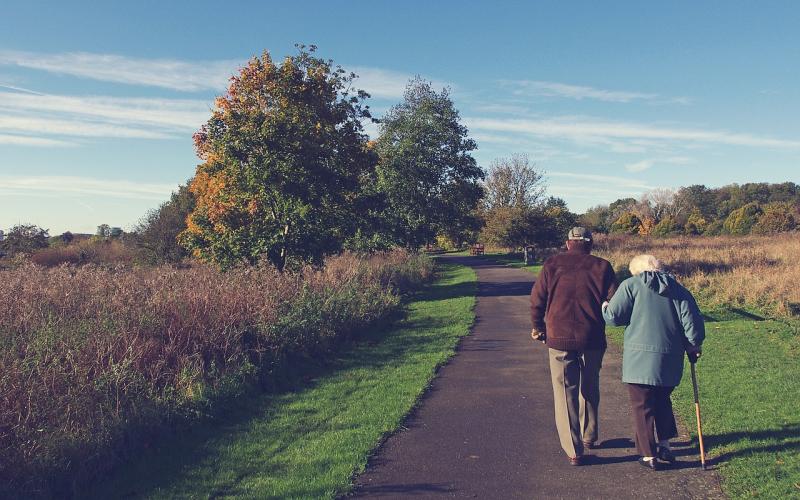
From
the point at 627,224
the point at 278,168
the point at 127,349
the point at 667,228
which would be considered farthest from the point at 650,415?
the point at 627,224

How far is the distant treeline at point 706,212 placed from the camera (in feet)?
175

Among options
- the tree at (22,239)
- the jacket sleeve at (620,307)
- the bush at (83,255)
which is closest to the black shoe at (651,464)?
the jacket sleeve at (620,307)

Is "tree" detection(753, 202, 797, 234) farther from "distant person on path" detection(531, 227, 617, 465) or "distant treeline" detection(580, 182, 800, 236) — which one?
"distant person on path" detection(531, 227, 617, 465)

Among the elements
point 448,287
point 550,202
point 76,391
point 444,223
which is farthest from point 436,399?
point 550,202

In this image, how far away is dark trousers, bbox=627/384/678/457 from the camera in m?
5.09

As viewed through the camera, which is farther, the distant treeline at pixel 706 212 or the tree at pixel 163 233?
the distant treeline at pixel 706 212

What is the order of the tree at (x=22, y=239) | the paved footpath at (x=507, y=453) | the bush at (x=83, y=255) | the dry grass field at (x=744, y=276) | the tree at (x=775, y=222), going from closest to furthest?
1. the paved footpath at (x=507, y=453)
2. the dry grass field at (x=744, y=276)
3. the bush at (x=83, y=255)
4. the tree at (x=22, y=239)
5. the tree at (x=775, y=222)

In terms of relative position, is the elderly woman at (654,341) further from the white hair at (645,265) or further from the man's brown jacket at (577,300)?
the man's brown jacket at (577,300)

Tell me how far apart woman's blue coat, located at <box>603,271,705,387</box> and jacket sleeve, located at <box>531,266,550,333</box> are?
59 cm

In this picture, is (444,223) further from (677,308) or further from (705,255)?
(677,308)

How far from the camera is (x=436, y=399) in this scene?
7.53 meters

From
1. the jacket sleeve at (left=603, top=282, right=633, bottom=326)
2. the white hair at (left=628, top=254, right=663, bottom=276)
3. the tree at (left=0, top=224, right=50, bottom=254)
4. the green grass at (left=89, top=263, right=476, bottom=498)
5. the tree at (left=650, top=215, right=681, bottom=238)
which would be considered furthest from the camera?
the tree at (left=650, top=215, right=681, bottom=238)

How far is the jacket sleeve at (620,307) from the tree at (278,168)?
13048 mm

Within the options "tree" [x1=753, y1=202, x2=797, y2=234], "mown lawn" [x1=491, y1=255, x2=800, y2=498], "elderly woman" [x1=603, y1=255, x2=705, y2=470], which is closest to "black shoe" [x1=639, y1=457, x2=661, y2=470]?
"elderly woman" [x1=603, y1=255, x2=705, y2=470]
